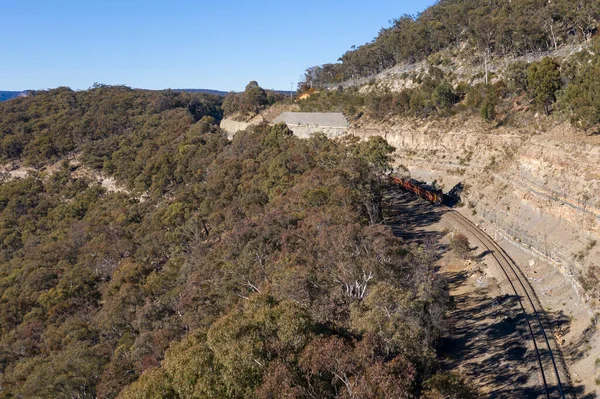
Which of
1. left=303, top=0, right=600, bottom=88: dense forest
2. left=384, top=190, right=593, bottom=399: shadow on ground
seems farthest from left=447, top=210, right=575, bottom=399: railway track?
left=303, top=0, right=600, bottom=88: dense forest

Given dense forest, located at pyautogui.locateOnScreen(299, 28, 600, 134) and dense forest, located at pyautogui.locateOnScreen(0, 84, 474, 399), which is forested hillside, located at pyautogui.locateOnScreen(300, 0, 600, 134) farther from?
dense forest, located at pyautogui.locateOnScreen(0, 84, 474, 399)

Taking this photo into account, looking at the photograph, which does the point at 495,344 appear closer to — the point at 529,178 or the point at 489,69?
the point at 529,178

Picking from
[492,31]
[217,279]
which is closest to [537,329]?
[217,279]

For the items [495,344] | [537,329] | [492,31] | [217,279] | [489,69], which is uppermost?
[492,31]

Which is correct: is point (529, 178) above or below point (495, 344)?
above

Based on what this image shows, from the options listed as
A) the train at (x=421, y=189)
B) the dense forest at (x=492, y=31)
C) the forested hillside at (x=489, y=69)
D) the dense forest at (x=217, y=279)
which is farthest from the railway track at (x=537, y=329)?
the dense forest at (x=492, y=31)

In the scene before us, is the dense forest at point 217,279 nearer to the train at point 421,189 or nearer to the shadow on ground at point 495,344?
the shadow on ground at point 495,344
